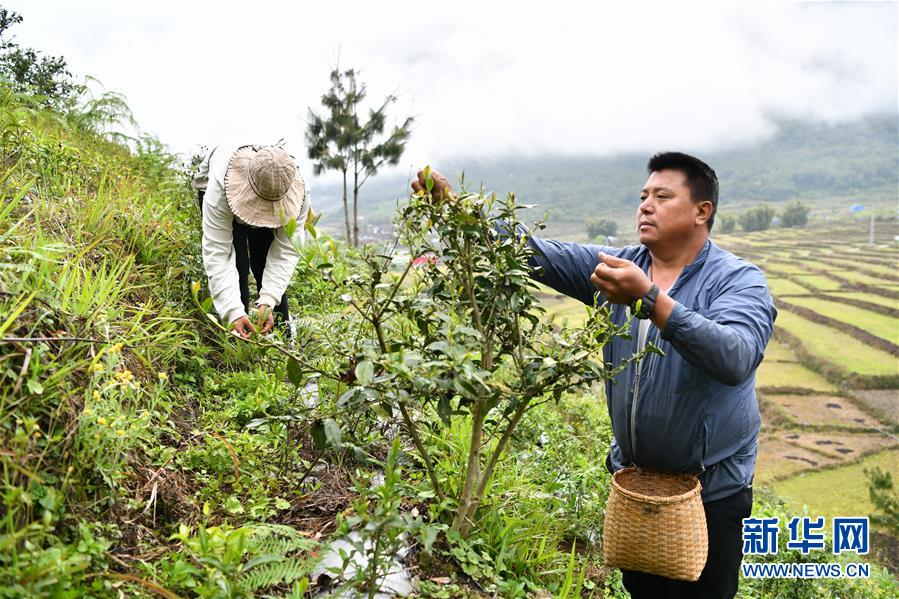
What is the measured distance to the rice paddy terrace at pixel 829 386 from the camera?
22875mm

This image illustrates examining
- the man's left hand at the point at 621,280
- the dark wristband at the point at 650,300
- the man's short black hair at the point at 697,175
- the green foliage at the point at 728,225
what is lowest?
the dark wristband at the point at 650,300

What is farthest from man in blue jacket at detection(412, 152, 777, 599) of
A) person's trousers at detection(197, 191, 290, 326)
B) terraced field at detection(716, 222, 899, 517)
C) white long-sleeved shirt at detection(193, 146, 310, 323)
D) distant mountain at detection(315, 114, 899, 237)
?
distant mountain at detection(315, 114, 899, 237)

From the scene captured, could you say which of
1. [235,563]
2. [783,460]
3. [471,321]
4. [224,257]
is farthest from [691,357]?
[783,460]

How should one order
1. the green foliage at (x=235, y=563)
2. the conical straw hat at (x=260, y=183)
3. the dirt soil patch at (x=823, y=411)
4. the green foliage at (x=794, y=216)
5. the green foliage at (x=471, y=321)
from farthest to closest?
1. the green foliage at (x=794, y=216)
2. the dirt soil patch at (x=823, y=411)
3. the conical straw hat at (x=260, y=183)
4. the green foliage at (x=471, y=321)
5. the green foliage at (x=235, y=563)

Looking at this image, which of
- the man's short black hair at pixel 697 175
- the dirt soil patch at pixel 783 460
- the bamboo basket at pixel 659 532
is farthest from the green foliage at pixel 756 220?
the bamboo basket at pixel 659 532

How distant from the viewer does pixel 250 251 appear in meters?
4.13

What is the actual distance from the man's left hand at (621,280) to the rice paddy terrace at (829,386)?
13464 millimetres

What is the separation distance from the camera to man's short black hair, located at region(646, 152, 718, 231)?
104 inches

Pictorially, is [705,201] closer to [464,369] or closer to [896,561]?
[464,369]

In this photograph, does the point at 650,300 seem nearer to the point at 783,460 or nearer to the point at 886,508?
the point at 886,508

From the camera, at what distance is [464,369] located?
1.73 m

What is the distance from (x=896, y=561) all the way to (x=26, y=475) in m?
18.3

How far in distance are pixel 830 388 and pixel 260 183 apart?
32.4 metres

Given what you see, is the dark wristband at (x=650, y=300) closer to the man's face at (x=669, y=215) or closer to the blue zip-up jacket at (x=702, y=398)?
the blue zip-up jacket at (x=702, y=398)
